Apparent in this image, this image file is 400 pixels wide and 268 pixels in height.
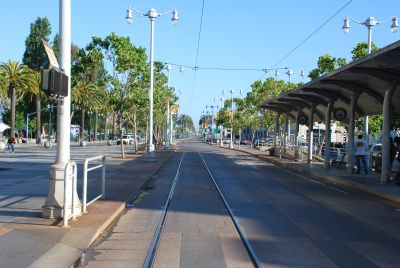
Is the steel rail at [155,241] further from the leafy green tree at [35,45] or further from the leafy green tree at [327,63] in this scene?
the leafy green tree at [35,45]

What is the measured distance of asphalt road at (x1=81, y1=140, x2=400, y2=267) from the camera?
25.5 feet

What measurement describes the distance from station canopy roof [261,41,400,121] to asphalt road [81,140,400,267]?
410cm

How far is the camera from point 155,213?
12.2m

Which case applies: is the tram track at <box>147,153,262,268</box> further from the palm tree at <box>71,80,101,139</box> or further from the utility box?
the palm tree at <box>71,80,101,139</box>

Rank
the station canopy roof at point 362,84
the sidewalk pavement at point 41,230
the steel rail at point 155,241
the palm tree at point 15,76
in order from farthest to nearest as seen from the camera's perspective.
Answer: the palm tree at point 15,76 → the station canopy roof at point 362,84 → the steel rail at point 155,241 → the sidewalk pavement at point 41,230

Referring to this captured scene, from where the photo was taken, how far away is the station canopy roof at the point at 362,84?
16.1 meters

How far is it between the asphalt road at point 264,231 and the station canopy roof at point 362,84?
4.10m

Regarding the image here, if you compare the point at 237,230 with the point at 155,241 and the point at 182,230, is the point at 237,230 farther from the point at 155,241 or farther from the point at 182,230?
the point at 155,241

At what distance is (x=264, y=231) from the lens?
1002cm

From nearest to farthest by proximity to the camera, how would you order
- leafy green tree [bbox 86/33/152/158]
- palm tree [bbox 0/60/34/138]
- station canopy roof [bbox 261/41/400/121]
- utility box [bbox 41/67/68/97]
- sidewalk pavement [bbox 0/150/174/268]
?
sidewalk pavement [bbox 0/150/174/268], utility box [bbox 41/67/68/97], station canopy roof [bbox 261/41/400/121], leafy green tree [bbox 86/33/152/158], palm tree [bbox 0/60/34/138]

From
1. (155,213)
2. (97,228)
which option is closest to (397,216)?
(155,213)

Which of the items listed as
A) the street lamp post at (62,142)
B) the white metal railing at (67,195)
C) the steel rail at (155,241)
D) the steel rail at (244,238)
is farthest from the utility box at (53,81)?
the steel rail at (244,238)

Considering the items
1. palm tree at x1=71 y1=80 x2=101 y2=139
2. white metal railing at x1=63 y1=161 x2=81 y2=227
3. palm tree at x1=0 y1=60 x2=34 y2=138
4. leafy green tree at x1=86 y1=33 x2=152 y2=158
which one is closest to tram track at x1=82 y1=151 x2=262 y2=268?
white metal railing at x1=63 y1=161 x2=81 y2=227

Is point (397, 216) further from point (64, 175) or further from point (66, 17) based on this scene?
point (66, 17)
